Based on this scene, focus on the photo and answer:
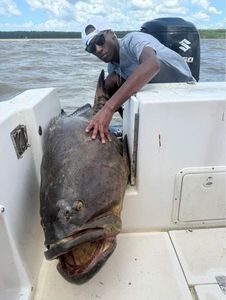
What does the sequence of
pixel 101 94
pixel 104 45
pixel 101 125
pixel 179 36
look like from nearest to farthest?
pixel 101 125
pixel 104 45
pixel 101 94
pixel 179 36

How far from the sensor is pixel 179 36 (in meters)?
3.95

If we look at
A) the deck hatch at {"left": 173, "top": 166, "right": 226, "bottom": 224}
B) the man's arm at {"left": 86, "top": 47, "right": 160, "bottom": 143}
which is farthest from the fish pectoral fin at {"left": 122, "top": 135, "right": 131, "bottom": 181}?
the deck hatch at {"left": 173, "top": 166, "right": 226, "bottom": 224}

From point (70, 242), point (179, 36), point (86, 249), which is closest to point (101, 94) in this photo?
point (179, 36)

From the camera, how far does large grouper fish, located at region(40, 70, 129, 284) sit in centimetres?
177

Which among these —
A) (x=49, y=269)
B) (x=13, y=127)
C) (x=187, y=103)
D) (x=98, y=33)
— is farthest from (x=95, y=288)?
(x=98, y=33)

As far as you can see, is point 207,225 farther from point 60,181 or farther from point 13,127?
point 13,127

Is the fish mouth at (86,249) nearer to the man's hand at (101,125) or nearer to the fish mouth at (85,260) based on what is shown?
the fish mouth at (85,260)

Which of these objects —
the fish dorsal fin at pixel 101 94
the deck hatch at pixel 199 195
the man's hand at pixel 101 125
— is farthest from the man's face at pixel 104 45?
the deck hatch at pixel 199 195

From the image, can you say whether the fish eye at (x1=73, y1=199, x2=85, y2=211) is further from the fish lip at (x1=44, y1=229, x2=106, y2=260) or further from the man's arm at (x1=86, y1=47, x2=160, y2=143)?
the man's arm at (x1=86, y1=47, x2=160, y2=143)

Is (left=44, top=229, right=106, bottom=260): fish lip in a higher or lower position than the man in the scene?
lower

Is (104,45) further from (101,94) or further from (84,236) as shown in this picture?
(84,236)

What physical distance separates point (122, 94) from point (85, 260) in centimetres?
Answer: 111

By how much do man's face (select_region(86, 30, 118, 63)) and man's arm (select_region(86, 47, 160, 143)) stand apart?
0.70 m

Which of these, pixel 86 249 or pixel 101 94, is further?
pixel 101 94
